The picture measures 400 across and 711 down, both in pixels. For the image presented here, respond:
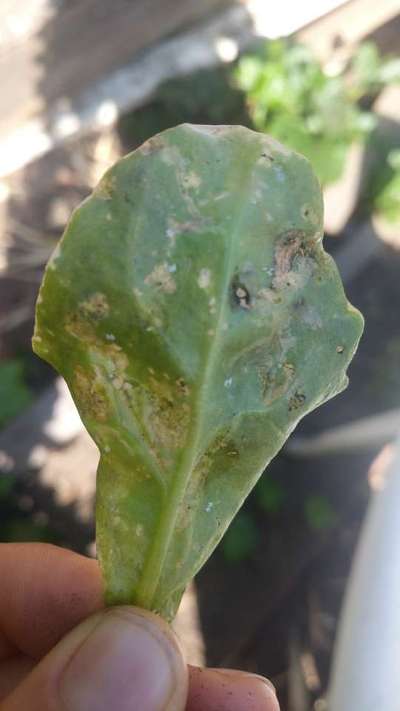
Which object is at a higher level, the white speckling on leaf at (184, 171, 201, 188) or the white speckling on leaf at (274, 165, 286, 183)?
the white speckling on leaf at (184, 171, 201, 188)

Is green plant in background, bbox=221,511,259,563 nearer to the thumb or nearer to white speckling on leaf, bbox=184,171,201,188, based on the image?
the thumb

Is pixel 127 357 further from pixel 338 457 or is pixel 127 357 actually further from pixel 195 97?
pixel 195 97

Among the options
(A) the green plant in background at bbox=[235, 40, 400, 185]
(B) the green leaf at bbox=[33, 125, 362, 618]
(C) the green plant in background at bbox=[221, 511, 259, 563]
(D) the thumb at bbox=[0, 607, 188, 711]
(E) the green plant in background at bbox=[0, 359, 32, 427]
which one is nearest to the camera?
(B) the green leaf at bbox=[33, 125, 362, 618]

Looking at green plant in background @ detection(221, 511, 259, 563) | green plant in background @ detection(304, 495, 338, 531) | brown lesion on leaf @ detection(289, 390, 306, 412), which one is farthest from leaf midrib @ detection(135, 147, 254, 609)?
green plant in background @ detection(304, 495, 338, 531)

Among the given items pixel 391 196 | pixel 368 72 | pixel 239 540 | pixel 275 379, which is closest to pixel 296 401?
pixel 275 379

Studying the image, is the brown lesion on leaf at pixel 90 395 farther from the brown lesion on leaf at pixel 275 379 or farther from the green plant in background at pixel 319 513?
the green plant in background at pixel 319 513

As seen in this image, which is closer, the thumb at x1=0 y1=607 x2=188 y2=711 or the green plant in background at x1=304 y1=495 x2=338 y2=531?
the thumb at x1=0 y1=607 x2=188 y2=711
